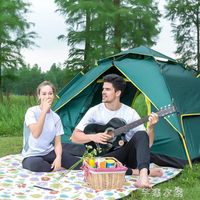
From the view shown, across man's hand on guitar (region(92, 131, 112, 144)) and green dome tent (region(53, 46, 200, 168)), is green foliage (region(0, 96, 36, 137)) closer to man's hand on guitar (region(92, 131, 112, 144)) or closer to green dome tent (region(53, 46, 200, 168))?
green dome tent (region(53, 46, 200, 168))

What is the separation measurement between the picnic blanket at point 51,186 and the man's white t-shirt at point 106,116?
54 centimetres

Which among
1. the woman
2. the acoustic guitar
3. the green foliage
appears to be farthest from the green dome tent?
the green foliage

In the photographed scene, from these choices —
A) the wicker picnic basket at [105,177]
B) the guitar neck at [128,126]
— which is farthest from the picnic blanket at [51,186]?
the guitar neck at [128,126]

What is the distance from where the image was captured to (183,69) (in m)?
4.49

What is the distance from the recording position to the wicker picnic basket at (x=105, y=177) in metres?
2.70

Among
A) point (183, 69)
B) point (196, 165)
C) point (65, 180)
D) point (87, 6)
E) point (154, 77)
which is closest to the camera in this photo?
point (65, 180)

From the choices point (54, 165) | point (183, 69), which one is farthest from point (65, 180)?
point (183, 69)

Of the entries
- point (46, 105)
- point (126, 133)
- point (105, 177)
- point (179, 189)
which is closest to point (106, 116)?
point (126, 133)

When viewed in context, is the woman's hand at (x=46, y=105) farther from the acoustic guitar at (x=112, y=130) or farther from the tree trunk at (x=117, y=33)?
the tree trunk at (x=117, y=33)

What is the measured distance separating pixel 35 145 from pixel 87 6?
361 inches

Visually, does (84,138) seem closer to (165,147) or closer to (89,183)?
(89,183)

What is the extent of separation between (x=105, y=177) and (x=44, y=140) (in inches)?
36.8

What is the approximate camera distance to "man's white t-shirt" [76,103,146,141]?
3.26 m

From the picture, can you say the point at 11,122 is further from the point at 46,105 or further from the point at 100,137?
the point at 100,137
